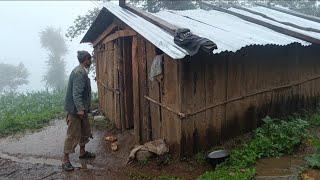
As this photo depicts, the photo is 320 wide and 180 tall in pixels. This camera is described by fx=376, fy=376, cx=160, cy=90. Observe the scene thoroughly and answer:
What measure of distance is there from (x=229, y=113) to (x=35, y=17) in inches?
7857

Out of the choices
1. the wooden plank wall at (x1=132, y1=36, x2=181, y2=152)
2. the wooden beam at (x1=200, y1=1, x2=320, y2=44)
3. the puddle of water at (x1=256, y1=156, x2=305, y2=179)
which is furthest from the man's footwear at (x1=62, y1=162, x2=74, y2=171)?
the wooden beam at (x1=200, y1=1, x2=320, y2=44)

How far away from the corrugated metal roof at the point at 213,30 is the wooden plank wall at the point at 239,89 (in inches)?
15.7

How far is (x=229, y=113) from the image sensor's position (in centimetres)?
841

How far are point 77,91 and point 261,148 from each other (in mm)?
3893

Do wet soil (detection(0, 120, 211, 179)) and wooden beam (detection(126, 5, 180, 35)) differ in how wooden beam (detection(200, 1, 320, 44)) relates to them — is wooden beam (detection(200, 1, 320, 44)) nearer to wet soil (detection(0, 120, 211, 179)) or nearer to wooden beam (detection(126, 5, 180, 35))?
wooden beam (detection(126, 5, 180, 35))

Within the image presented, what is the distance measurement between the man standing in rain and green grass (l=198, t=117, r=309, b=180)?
2.86m

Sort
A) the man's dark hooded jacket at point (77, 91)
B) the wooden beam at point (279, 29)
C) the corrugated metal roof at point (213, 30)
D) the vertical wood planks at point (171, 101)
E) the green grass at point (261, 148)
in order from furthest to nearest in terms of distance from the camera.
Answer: the wooden beam at point (279, 29) → the man's dark hooded jacket at point (77, 91) → the vertical wood planks at point (171, 101) → the corrugated metal roof at point (213, 30) → the green grass at point (261, 148)

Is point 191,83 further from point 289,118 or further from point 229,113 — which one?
point 289,118

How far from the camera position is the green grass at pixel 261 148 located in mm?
6625

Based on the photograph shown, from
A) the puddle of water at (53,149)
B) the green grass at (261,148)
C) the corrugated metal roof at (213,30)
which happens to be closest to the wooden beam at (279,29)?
the corrugated metal roof at (213,30)

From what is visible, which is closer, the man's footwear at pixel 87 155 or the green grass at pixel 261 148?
the green grass at pixel 261 148

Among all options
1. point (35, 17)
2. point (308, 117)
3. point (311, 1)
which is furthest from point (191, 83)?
point (35, 17)

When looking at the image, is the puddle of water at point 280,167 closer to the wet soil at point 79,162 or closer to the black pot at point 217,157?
the black pot at point 217,157

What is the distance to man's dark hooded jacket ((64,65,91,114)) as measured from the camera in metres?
7.63
